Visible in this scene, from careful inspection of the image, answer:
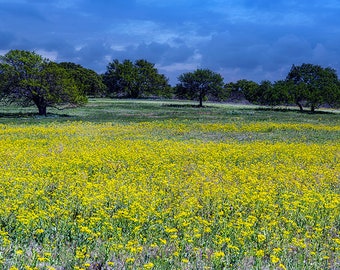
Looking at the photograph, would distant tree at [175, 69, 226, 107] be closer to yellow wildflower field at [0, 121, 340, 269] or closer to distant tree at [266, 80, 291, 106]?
distant tree at [266, 80, 291, 106]

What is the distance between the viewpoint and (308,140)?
93.2 ft

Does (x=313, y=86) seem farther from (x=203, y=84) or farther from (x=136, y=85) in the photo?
(x=136, y=85)

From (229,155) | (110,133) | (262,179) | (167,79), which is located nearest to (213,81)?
(167,79)

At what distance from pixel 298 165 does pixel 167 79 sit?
354 ft

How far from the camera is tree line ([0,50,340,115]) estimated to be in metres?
48.9

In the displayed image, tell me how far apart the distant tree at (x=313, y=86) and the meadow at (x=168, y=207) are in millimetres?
48306

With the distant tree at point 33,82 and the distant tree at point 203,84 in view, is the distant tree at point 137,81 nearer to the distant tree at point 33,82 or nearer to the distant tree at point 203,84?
the distant tree at point 203,84

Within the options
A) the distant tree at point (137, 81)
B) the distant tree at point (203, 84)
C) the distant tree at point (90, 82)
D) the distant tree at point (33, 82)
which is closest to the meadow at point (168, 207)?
the distant tree at point (33, 82)

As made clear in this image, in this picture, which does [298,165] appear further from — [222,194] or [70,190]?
[70,190]

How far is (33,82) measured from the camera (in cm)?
4775

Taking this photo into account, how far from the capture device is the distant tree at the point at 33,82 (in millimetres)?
48375

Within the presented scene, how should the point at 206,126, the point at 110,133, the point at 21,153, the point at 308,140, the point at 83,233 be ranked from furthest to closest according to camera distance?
the point at 206,126, the point at 110,133, the point at 308,140, the point at 21,153, the point at 83,233

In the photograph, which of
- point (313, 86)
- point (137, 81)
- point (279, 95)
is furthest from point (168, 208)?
point (137, 81)

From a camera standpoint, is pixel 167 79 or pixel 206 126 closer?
pixel 206 126
